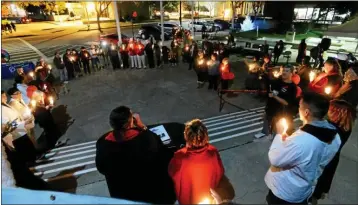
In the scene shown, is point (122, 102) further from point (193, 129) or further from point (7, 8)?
point (7, 8)

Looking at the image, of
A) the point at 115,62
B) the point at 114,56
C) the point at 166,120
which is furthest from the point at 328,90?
the point at 115,62

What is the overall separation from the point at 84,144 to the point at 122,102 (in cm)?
313

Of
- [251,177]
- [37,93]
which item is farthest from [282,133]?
[37,93]

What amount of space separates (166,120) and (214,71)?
3.49 metres

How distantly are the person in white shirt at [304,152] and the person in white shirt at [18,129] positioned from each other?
4.57 m

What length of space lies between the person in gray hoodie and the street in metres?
0.43

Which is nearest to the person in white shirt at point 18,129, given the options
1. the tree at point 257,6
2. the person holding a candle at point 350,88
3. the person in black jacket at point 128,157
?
the person in black jacket at point 128,157

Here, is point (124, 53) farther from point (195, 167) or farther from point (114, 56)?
point (195, 167)

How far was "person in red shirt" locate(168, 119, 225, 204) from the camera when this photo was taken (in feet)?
8.63

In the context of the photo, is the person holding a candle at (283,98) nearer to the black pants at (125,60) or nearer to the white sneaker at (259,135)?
the white sneaker at (259,135)

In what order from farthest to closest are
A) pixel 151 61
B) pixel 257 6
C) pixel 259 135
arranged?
pixel 257 6, pixel 151 61, pixel 259 135

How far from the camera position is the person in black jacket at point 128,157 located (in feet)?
8.76

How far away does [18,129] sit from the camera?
4.80 meters

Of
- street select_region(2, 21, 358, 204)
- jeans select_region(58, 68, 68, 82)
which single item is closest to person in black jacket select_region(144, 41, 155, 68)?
street select_region(2, 21, 358, 204)
